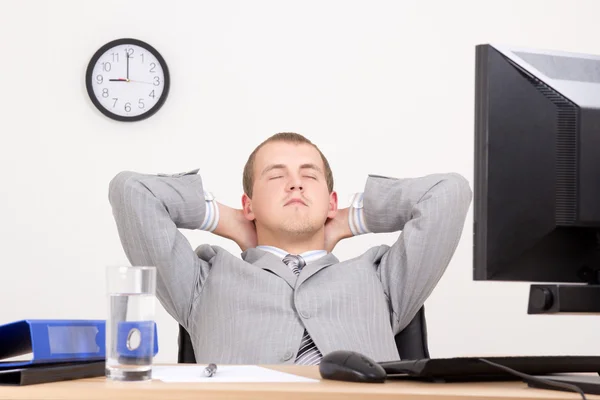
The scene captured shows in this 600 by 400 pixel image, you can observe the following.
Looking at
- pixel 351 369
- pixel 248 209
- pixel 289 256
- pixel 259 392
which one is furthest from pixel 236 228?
pixel 259 392

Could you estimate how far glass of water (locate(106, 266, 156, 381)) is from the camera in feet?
3.03

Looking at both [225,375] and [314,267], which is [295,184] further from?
[225,375]

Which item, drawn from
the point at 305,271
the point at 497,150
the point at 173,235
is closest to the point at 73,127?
the point at 173,235

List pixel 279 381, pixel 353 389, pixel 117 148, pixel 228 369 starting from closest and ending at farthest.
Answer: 1. pixel 353 389
2. pixel 279 381
3. pixel 228 369
4. pixel 117 148

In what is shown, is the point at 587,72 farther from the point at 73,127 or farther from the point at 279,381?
the point at 73,127

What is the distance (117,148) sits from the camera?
316 centimetres

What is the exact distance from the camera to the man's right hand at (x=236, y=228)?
2.15m

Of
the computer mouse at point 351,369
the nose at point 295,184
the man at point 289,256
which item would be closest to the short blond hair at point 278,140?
the man at point 289,256

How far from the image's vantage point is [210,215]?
2100mm

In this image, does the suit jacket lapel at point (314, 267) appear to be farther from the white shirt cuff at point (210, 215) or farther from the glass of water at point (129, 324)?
the glass of water at point (129, 324)

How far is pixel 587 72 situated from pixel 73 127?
8.09ft

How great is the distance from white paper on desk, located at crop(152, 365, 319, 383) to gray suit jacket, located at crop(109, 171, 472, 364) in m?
0.61

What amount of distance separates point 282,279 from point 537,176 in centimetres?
96

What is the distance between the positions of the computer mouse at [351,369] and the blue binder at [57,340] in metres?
0.21
